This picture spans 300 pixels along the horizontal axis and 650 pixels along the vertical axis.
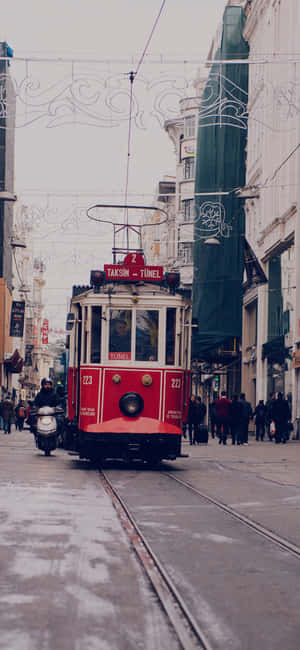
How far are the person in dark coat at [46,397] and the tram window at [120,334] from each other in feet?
15.6

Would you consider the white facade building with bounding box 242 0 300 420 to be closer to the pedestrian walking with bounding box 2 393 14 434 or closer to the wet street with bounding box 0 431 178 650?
the pedestrian walking with bounding box 2 393 14 434

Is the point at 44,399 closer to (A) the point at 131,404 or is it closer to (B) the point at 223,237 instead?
(A) the point at 131,404

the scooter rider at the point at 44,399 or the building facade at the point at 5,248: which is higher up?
the building facade at the point at 5,248

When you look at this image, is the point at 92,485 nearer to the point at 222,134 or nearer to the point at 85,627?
the point at 85,627

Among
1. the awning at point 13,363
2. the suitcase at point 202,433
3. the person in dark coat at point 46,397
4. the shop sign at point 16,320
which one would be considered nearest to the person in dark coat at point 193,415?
the suitcase at point 202,433

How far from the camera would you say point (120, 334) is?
61.7ft

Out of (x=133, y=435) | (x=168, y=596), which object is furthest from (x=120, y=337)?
(x=168, y=596)

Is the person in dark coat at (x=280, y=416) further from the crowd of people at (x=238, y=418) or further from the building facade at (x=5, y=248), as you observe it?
the building facade at (x=5, y=248)

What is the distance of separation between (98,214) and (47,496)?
1683 centimetres

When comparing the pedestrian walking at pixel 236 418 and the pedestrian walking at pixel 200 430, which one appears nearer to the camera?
the pedestrian walking at pixel 200 430

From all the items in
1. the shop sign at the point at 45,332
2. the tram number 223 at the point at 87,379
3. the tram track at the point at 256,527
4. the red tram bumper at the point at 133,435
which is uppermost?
the shop sign at the point at 45,332

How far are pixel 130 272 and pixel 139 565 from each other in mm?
11538

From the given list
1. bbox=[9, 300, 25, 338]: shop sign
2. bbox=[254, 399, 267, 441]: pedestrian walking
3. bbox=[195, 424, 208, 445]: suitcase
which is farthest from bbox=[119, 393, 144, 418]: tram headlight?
bbox=[9, 300, 25, 338]: shop sign

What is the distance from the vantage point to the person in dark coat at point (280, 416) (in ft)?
107
